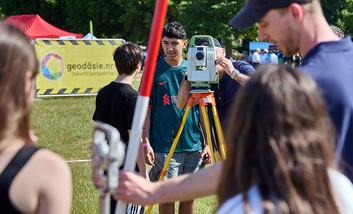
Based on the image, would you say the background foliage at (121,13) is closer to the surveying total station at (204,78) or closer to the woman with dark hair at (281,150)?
the surveying total station at (204,78)

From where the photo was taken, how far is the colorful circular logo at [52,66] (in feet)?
37.1

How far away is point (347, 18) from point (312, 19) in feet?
112

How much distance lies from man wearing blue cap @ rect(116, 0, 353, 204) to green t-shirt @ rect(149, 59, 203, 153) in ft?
5.79

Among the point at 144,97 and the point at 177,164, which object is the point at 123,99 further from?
the point at 144,97

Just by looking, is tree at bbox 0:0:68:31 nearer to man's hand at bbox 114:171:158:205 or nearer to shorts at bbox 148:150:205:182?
shorts at bbox 148:150:205:182

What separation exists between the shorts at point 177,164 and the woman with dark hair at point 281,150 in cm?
232

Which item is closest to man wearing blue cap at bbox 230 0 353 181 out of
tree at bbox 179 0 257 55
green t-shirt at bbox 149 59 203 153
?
green t-shirt at bbox 149 59 203 153

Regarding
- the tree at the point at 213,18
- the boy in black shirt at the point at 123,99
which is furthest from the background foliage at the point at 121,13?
the boy in black shirt at the point at 123,99

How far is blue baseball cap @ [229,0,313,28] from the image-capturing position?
1.49 metres

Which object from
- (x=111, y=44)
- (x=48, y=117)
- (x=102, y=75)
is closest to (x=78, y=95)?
(x=102, y=75)

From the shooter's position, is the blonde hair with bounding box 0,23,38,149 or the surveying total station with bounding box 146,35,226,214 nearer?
the blonde hair with bounding box 0,23,38,149

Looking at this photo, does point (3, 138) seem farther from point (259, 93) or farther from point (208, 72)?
point (208, 72)

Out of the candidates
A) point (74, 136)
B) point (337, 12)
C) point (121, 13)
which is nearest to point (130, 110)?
point (74, 136)

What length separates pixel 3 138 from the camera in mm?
1184
